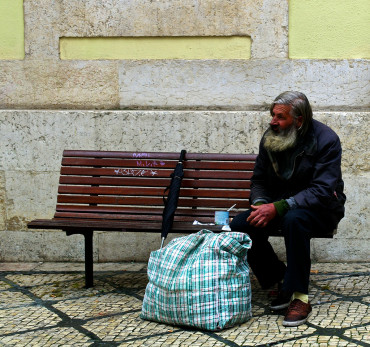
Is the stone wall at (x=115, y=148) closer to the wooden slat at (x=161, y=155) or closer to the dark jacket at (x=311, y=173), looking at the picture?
the wooden slat at (x=161, y=155)

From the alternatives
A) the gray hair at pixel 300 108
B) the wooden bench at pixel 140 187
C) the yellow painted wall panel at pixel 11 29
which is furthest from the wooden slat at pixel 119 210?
the yellow painted wall panel at pixel 11 29

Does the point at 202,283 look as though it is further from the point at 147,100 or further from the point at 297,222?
the point at 147,100

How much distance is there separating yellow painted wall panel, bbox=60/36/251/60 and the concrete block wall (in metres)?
0.05

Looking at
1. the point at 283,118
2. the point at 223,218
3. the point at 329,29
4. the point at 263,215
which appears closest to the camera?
the point at 263,215

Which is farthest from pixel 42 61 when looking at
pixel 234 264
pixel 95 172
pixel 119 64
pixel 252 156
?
pixel 234 264

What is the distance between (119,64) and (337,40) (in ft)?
6.08

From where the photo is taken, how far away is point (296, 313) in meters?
3.86

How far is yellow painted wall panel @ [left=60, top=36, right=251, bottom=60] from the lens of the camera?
557 cm

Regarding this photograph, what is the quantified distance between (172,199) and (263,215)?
0.74 meters

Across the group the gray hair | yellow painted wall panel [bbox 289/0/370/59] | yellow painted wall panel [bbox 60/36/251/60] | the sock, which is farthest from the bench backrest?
A: yellow painted wall panel [bbox 289/0/370/59]

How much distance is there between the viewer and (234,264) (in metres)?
3.81

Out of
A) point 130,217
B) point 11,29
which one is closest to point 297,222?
point 130,217

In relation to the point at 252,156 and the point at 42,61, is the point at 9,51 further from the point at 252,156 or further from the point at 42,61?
the point at 252,156

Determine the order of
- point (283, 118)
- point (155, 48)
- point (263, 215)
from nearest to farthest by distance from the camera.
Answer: point (263, 215)
point (283, 118)
point (155, 48)
